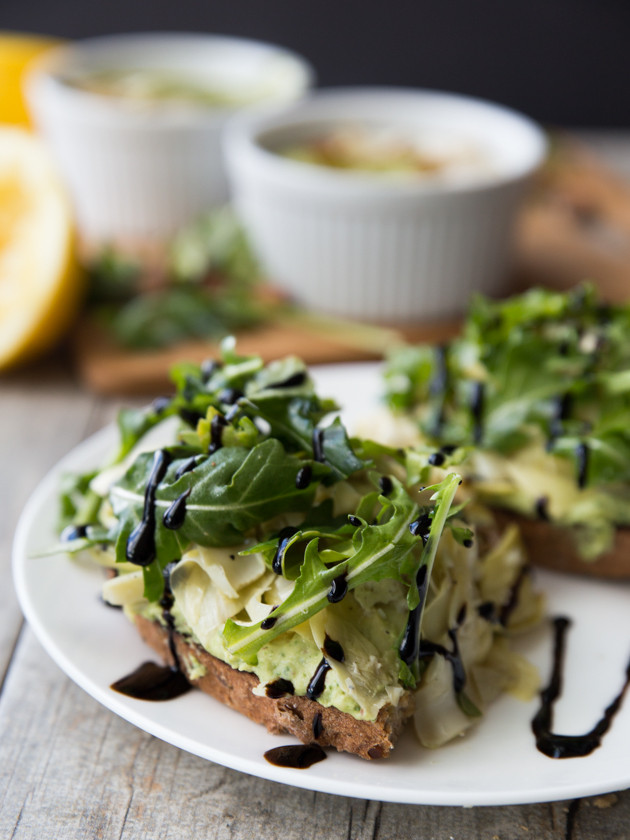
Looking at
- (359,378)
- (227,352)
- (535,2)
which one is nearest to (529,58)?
(535,2)

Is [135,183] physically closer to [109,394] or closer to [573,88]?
[109,394]

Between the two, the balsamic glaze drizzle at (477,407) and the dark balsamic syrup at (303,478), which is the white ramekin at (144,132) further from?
the dark balsamic syrup at (303,478)

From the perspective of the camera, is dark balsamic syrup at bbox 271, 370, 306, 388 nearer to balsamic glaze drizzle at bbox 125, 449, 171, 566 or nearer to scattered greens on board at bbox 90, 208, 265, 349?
balsamic glaze drizzle at bbox 125, 449, 171, 566

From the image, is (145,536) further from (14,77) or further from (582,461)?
(14,77)

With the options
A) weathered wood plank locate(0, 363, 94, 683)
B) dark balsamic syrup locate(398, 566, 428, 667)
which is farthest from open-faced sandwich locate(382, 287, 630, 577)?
weathered wood plank locate(0, 363, 94, 683)

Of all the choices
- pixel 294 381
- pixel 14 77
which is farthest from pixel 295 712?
pixel 14 77
